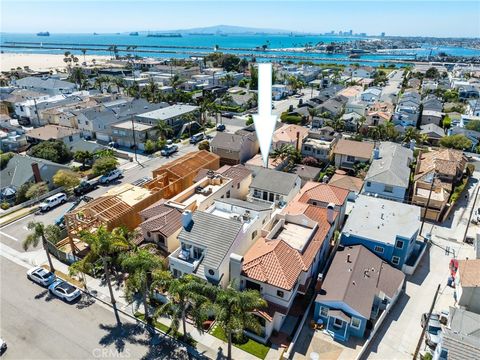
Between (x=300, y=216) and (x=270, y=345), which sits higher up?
(x=300, y=216)

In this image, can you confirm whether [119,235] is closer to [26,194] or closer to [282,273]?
[282,273]

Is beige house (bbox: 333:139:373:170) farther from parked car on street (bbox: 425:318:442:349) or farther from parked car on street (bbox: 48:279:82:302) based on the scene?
parked car on street (bbox: 48:279:82:302)

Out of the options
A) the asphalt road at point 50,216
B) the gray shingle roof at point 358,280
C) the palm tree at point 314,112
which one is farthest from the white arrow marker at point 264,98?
the palm tree at point 314,112

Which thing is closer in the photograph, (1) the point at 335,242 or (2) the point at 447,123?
(1) the point at 335,242

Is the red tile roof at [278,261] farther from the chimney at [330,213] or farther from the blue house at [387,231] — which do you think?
the blue house at [387,231]

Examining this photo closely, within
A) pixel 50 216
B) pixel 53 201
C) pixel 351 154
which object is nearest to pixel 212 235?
pixel 50 216

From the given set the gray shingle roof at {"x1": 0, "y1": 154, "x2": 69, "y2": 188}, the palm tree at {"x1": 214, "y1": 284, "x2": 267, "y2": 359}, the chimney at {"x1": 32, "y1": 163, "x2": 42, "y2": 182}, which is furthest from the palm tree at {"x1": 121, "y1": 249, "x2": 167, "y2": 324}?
the gray shingle roof at {"x1": 0, "y1": 154, "x2": 69, "y2": 188}

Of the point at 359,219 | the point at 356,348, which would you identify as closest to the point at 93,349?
the point at 356,348
